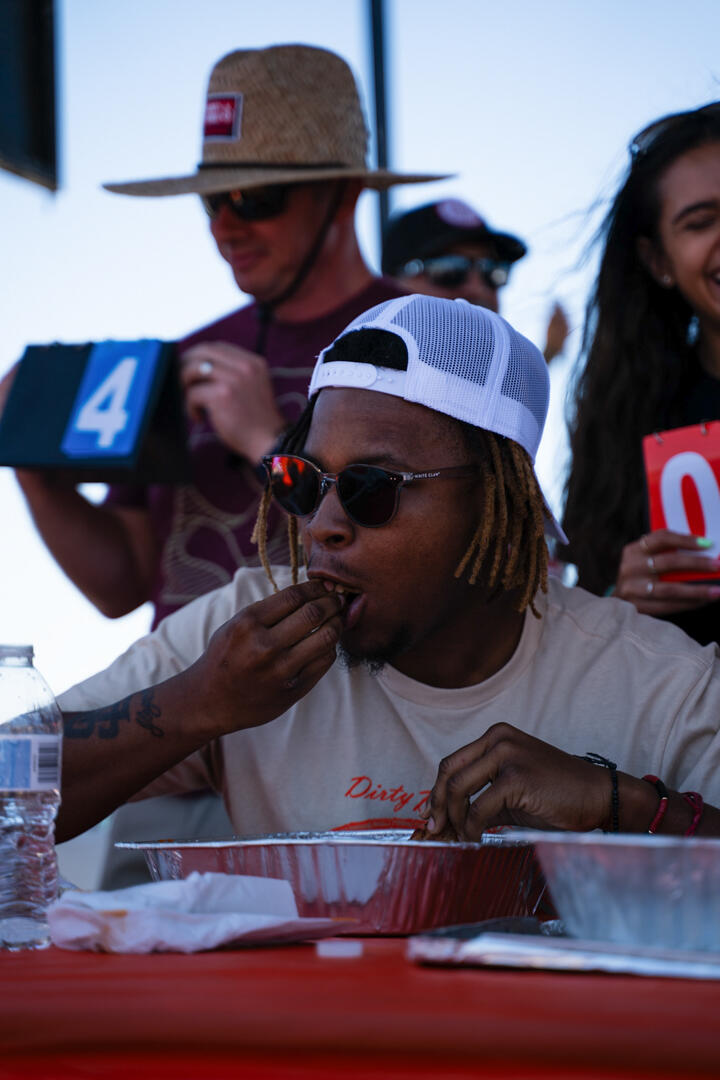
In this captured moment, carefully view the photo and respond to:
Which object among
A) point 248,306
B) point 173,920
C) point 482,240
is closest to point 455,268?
point 482,240

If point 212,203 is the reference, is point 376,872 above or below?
below

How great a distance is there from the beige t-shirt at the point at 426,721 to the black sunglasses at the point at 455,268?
6.68 ft

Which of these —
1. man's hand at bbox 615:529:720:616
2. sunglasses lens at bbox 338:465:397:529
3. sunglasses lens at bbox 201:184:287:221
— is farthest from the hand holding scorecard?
man's hand at bbox 615:529:720:616

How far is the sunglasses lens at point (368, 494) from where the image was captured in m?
2.03

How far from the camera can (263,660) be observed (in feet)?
5.78

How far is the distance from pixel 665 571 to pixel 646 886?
147cm

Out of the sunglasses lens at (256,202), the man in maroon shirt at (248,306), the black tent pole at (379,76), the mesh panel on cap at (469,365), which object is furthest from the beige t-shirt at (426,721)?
the black tent pole at (379,76)

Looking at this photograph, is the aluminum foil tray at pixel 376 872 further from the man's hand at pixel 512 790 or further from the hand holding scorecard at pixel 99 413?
the hand holding scorecard at pixel 99 413

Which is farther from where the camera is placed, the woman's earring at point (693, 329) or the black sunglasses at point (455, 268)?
the black sunglasses at point (455, 268)

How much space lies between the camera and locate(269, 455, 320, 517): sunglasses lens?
82.4 inches

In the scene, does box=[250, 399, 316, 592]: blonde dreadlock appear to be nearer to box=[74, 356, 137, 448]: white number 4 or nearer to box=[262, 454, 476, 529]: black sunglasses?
box=[262, 454, 476, 529]: black sunglasses

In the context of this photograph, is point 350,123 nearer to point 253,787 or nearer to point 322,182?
point 322,182

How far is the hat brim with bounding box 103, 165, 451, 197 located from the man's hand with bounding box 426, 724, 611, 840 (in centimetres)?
193

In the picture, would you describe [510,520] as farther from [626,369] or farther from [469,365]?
[626,369]
